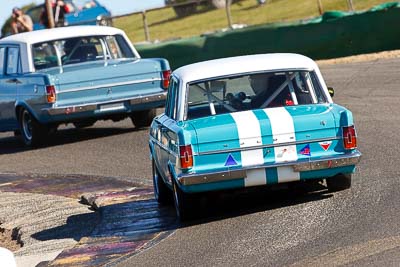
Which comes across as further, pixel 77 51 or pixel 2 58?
pixel 2 58

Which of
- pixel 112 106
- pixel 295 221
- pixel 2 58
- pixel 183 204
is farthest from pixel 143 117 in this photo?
pixel 295 221

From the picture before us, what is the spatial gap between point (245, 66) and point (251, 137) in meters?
1.09

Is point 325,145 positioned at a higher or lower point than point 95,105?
higher

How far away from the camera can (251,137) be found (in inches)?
382

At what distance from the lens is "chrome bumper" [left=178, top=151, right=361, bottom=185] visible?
961cm

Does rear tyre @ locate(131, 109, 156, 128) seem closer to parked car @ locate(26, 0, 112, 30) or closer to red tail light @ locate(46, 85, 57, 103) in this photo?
red tail light @ locate(46, 85, 57, 103)

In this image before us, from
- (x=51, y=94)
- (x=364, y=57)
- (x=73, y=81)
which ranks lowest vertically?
(x=364, y=57)

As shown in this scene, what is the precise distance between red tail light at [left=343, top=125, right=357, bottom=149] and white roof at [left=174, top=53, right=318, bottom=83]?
1.02 metres

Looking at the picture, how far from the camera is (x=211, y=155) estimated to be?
9.70 m

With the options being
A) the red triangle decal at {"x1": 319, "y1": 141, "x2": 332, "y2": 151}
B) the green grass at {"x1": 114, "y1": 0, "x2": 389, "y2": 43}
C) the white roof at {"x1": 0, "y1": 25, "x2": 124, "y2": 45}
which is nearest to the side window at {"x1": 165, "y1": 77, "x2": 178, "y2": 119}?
the red triangle decal at {"x1": 319, "y1": 141, "x2": 332, "y2": 151}

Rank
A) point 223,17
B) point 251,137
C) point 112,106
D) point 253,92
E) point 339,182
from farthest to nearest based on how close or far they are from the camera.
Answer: point 223,17
point 112,106
point 253,92
point 339,182
point 251,137

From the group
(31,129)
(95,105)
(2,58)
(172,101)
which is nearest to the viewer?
(172,101)

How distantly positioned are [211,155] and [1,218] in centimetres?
329

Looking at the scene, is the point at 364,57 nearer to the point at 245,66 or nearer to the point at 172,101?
the point at 172,101
